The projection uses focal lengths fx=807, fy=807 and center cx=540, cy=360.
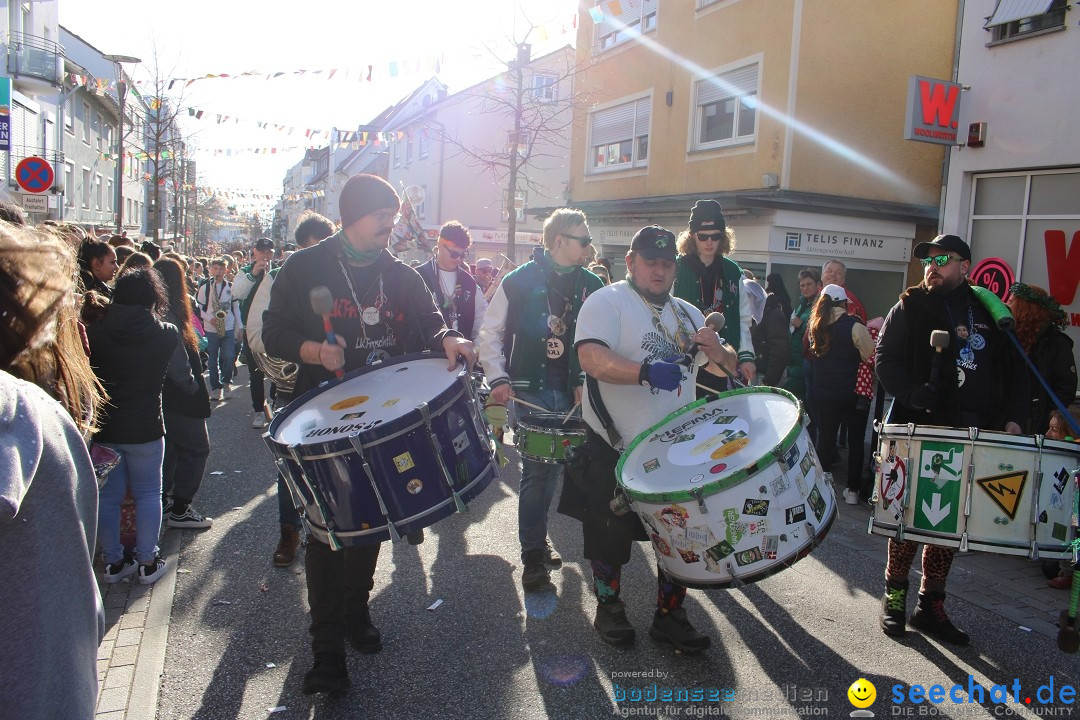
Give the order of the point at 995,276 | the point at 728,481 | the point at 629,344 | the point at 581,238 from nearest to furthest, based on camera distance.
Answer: the point at 728,481 < the point at 629,344 < the point at 581,238 < the point at 995,276

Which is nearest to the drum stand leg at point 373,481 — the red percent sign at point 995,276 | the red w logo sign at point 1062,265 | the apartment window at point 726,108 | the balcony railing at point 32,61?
the red percent sign at point 995,276

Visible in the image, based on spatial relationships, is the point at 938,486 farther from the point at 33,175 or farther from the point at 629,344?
the point at 33,175

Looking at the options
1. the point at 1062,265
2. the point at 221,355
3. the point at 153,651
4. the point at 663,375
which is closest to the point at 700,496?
the point at 663,375

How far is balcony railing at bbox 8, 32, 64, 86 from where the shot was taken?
2484 cm

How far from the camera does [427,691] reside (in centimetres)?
339

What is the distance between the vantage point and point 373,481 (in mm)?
2994

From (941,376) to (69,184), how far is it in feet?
117

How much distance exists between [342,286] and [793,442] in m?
2.06

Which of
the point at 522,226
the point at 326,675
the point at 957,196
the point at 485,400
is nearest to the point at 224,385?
the point at 485,400

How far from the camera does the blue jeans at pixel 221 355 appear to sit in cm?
1102

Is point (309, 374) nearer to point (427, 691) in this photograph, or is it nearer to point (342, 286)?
point (342, 286)

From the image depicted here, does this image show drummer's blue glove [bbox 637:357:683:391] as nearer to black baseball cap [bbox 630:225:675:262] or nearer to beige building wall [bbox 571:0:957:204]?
black baseball cap [bbox 630:225:675:262]

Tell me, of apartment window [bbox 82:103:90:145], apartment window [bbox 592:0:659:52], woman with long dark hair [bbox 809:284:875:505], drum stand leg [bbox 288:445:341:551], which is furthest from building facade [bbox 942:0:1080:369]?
apartment window [bbox 82:103:90:145]

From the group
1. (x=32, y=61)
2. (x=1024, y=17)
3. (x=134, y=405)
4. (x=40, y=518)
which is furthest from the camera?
(x=32, y=61)
